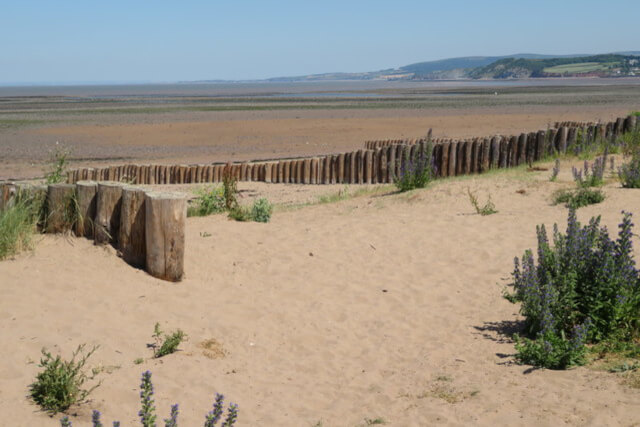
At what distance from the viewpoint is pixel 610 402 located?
402 cm

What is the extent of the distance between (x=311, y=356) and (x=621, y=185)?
6.47m

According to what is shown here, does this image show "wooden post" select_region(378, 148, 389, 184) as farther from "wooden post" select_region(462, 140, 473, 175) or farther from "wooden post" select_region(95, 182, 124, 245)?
"wooden post" select_region(95, 182, 124, 245)

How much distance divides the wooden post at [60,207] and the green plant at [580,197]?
611cm

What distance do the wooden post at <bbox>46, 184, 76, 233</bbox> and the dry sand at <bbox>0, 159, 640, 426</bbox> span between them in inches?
6.0

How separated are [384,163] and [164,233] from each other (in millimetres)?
8262

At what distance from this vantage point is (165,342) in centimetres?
511

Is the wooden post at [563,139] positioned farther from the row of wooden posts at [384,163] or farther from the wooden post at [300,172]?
the wooden post at [300,172]

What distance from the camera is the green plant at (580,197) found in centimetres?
883

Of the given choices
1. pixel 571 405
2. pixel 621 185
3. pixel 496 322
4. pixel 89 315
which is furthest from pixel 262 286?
pixel 621 185

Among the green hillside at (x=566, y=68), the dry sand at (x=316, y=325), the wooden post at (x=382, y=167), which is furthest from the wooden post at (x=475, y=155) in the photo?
the green hillside at (x=566, y=68)

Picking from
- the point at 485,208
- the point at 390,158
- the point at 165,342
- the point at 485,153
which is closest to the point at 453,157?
the point at 485,153

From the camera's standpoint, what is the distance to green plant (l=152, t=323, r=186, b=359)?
5.07 metres

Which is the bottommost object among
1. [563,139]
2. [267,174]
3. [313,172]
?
[267,174]

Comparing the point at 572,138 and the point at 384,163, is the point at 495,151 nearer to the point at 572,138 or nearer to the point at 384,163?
the point at 572,138
